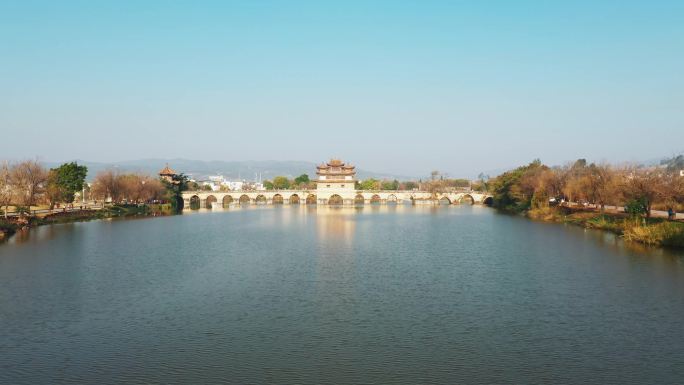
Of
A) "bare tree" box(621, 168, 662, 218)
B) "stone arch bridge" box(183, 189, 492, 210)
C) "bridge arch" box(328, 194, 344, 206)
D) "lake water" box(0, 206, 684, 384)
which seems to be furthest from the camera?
"bridge arch" box(328, 194, 344, 206)

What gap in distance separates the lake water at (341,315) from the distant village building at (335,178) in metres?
72.5

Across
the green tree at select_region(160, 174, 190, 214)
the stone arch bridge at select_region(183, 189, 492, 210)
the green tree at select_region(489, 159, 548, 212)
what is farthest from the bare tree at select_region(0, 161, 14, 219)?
the green tree at select_region(489, 159, 548, 212)

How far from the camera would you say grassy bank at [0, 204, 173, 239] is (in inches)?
1693

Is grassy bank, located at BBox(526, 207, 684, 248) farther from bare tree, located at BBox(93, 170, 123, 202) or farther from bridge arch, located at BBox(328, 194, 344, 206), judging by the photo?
bridge arch, located at BBox(328, 194, 344, 206)

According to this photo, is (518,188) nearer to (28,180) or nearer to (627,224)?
(627,224)

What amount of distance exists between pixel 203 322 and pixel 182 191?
8434cm

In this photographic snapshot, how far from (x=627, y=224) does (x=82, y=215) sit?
168 feet

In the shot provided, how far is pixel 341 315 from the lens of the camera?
18.2 metres

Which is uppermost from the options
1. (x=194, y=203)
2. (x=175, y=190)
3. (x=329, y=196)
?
(x=175, y=190)

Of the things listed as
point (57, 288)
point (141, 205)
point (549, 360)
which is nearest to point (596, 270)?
point (549, 360)

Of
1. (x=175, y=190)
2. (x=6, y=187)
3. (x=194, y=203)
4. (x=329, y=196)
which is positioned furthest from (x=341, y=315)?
(x=194, y=203)

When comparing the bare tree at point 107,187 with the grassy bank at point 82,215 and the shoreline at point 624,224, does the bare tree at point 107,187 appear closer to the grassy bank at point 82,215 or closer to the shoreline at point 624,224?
the grassy bank at point 82,215

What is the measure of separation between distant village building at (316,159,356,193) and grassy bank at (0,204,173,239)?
34673mm

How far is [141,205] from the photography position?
248 feet
